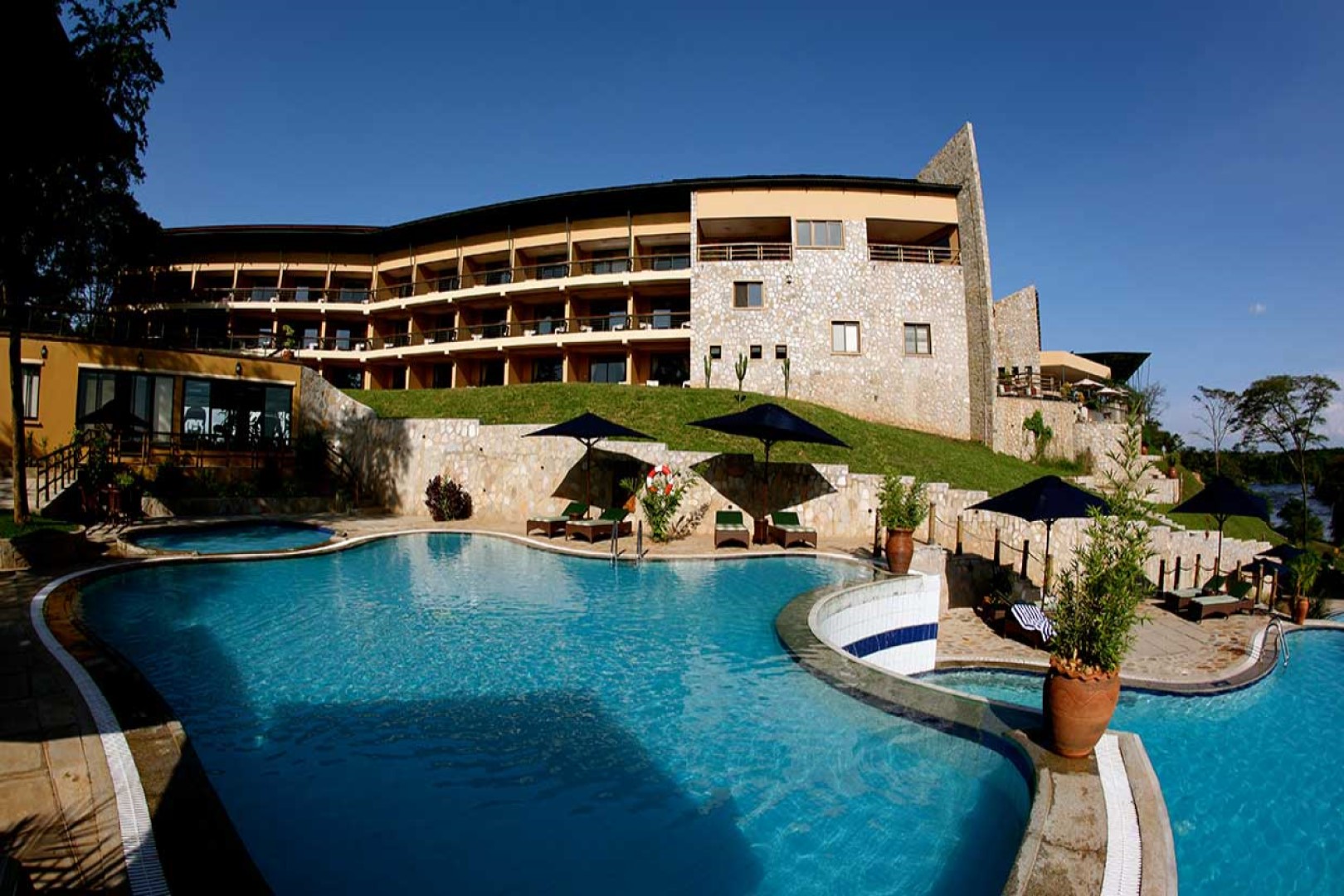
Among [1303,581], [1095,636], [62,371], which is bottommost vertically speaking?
[1303,581]

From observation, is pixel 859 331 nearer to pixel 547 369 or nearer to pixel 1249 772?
pixel 547 369

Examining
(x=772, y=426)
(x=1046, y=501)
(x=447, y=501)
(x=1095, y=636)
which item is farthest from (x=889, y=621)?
Result: (x=447, y=501)

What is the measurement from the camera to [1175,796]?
234 inches

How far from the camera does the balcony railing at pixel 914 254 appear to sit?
97.4 ft

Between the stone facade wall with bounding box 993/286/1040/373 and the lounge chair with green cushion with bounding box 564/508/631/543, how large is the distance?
27.9 metres

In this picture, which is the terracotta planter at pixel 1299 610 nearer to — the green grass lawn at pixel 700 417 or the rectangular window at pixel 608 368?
the green grass lawn at pixel 700 417

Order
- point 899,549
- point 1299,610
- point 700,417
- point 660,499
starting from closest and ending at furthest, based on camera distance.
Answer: point 899,549, point 1299,610, point 660,499, point 700,417

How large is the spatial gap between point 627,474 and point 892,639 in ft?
29.7

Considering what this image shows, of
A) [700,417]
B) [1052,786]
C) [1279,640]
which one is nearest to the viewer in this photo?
[1052,786]

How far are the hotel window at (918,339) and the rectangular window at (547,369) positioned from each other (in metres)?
18.9

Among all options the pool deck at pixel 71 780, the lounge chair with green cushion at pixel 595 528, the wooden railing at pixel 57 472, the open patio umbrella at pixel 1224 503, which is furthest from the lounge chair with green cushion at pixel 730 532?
the wooden railing at pixel 57 472

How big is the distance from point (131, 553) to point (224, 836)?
433 inches

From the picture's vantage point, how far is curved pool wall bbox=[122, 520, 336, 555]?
42.6 ft

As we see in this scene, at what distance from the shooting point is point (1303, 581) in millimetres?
14719
